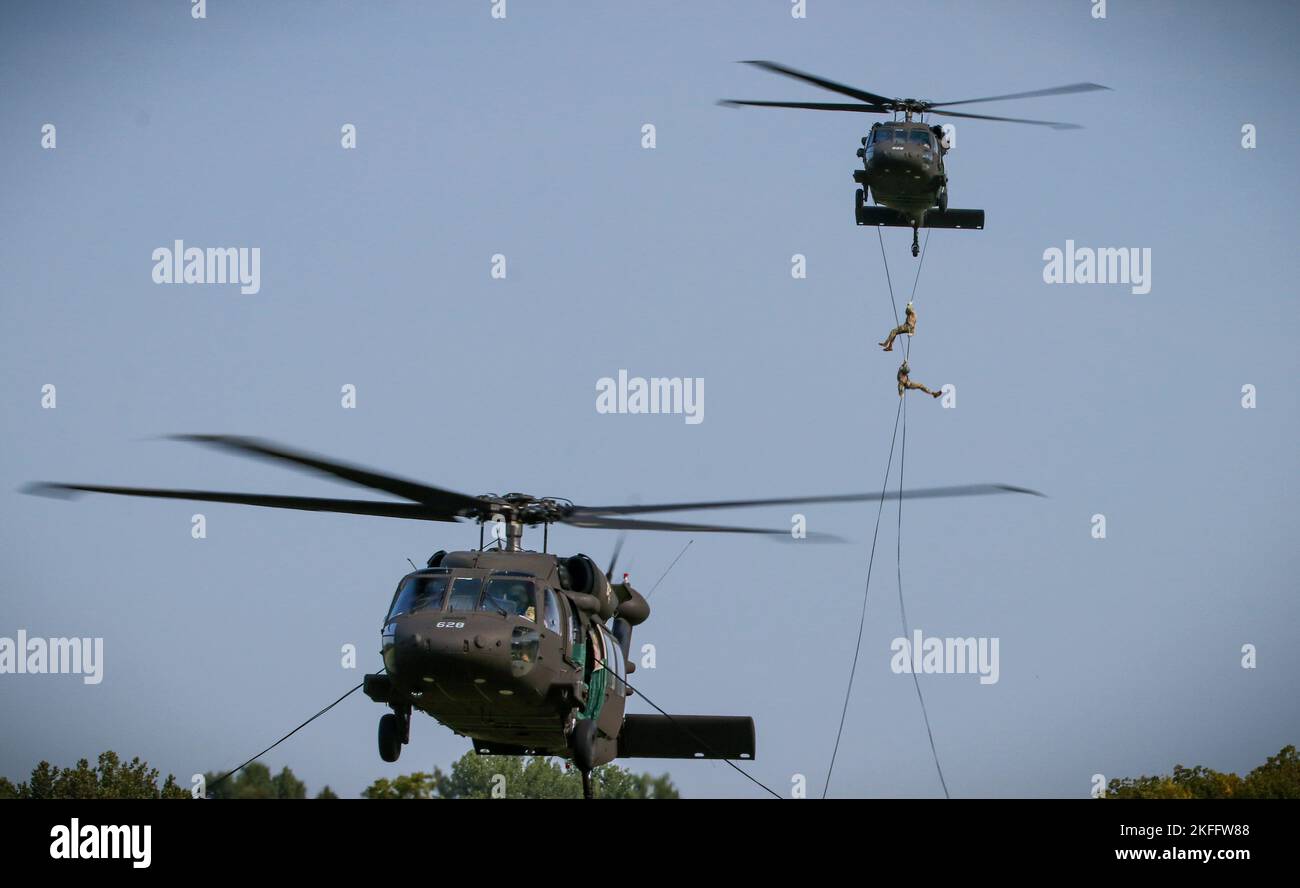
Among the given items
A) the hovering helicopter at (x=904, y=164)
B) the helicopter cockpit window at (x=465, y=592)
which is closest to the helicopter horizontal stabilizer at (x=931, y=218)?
the hovering helicopter at (x=904, y=164)

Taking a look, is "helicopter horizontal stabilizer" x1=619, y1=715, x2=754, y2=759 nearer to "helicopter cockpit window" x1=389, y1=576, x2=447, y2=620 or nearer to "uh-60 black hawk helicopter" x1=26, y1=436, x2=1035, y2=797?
"uh-60 black hawk helicopter" x1=26, y1=436, x2=1035, y2=797

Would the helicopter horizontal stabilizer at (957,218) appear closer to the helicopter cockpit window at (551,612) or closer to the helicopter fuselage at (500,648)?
the helicopter fuselage at (500,648)

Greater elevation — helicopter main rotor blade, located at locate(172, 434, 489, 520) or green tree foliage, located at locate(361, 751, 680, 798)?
helicopter main rotor blade, located at locate(172, 434, 489, 520)

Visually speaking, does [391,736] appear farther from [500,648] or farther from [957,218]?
[957,218]

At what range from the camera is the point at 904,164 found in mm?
29281

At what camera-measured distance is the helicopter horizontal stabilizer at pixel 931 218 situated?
1207 inches

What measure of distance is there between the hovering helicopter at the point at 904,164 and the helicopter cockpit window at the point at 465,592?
9.82 meters

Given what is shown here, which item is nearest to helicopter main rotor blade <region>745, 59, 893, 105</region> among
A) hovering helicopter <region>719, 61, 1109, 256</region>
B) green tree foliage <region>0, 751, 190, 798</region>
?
hovering helicopter <region>719, 61, 1109, 256</region>

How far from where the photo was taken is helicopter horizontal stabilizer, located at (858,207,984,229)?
101ft

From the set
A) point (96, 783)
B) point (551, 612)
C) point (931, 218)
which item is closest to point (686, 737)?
point (551, 612)

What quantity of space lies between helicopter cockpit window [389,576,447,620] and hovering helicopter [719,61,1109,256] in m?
10.0
